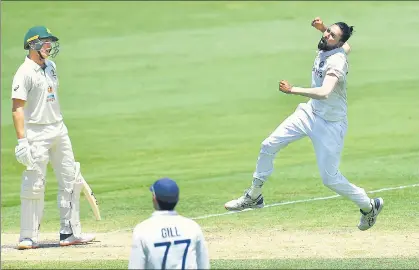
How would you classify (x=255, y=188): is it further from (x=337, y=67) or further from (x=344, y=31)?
(x=344, y=31)

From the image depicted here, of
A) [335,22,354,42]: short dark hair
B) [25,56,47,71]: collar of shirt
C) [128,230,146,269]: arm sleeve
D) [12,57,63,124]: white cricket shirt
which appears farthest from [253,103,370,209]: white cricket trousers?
[128,230,146,269]: arm sleeve

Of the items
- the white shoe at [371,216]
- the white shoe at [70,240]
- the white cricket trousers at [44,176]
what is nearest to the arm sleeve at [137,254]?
the white cricket trousers at [44,176]

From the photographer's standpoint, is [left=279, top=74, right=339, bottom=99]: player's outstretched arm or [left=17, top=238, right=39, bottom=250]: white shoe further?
[left=17, top=238, right=39, bottom=250]: white shoe

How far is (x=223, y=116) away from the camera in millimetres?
22141

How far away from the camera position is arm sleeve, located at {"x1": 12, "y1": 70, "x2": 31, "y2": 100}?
40.1 ft

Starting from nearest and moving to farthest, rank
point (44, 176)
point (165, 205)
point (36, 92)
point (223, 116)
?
point (165, 205) → point (36, 92) → point (44, 176) → point (223, 116)

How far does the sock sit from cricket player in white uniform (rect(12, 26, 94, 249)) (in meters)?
2.06

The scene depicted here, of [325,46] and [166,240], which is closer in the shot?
[166,240]

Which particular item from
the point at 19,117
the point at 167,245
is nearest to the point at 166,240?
the point at 167,245

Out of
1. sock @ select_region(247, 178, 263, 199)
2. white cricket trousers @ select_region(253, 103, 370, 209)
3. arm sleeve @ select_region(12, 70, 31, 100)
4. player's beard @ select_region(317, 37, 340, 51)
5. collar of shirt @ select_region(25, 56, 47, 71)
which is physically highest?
player's beard @ select_region(317, 37, 340, 51)

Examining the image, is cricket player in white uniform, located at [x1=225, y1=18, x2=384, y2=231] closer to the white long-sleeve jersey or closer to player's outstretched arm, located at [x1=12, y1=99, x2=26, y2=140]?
player's outstretched arm, located at [x1=12, y1=99, x2=26, y2=140]

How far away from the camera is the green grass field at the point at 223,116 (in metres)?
13.5

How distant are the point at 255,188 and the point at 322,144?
1.02 m

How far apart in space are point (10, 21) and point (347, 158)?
1459 cm
